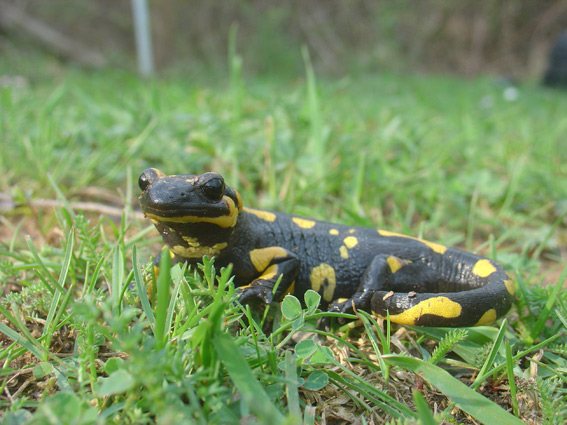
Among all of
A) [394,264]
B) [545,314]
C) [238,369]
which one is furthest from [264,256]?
[545,314]

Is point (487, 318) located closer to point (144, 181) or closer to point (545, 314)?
point (545, 314)

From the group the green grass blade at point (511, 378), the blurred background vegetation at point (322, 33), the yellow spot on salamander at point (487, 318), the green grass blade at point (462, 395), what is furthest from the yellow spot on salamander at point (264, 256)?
the blurred background vegetation at point (322, 33)

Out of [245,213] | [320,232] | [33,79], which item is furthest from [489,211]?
[33,79]

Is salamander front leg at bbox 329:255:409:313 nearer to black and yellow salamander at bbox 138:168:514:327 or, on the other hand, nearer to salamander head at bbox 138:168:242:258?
black and yellow salamander at bbox 138:168:514:327

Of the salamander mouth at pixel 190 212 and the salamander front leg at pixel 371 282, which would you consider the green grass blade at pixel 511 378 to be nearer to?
the salamander front leg at pixel 371 282

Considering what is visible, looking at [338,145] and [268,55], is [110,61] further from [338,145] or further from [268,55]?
[338,145]

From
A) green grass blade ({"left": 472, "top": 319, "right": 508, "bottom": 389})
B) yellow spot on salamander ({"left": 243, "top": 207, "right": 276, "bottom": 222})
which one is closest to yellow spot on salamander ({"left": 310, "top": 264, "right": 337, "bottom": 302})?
yellow spot on salamander ({"left": 243, "top": 207, "right": 276, "bottom": 222})
